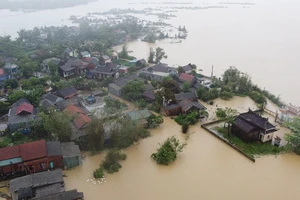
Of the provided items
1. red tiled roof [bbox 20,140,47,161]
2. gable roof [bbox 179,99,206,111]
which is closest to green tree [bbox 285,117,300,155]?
gable roof [bbox 179,99,206,111]

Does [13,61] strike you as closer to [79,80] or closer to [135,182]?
[79,80]

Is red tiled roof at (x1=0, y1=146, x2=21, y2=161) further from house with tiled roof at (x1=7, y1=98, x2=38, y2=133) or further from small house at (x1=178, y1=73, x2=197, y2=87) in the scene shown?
small house at (x1=178, y1=73, x2=197, y2=87)

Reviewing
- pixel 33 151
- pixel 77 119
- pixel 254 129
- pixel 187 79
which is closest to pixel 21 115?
pixel 77 119

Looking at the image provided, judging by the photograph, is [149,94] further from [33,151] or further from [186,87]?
[33,151]

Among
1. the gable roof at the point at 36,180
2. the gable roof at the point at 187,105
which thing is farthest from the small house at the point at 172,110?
the gable roof at the point at 36,180

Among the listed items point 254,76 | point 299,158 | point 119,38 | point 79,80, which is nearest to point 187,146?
point 299,158

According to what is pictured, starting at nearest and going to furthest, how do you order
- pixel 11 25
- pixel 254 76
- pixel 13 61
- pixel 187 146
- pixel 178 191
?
1. pixel 178 191
2. pixel 187 146
3. pixel 254 76
4. pixel 13 61
5. pixel 11 25

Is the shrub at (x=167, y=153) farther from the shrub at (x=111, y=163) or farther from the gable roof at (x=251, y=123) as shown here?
the gable roof at (x=251, y=123)
